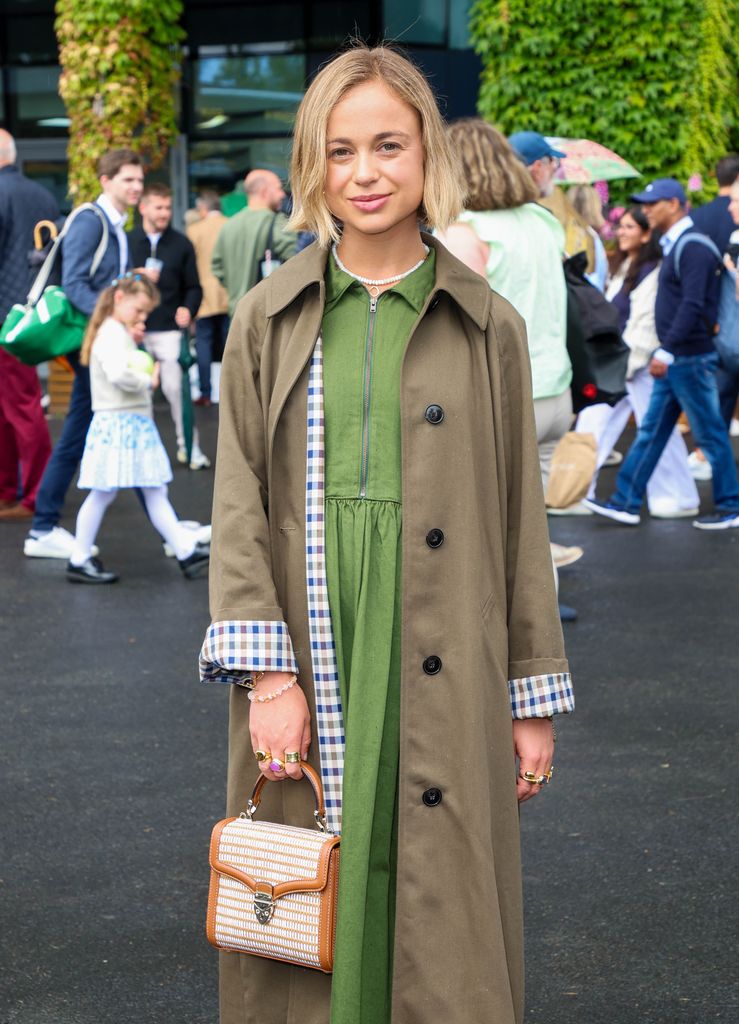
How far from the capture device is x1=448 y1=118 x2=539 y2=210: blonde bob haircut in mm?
5828

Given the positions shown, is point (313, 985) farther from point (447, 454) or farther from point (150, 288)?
point (150, 288)

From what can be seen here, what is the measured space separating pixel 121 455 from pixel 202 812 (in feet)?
10.9

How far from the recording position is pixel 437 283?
2578mm

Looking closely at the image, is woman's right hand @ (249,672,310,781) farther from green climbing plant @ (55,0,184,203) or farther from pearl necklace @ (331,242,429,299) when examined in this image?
green climbing plant @ (55,0,184,203)

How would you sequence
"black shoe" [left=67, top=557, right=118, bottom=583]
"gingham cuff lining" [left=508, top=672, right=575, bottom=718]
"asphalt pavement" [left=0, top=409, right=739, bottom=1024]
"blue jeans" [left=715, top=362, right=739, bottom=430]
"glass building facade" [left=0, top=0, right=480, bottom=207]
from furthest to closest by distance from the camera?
"glass building facade" [left=0, top=0, right=480, bottom=207]
"blue jeans" [left=715, top=362, right=739, bottom=430]
"black shoe" [left=67, top=557, right=118, bottom=583]
"asphalt pavement" [left=0, top=409, right=739, bottom=1024]
"gingham cuff lining" [left=508, top=672, right=575, bottom=718]

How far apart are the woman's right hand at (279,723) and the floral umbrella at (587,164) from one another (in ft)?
27.9

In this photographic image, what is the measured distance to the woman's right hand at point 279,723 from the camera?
2518 millimetres

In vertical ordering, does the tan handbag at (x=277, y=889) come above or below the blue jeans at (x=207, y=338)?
above

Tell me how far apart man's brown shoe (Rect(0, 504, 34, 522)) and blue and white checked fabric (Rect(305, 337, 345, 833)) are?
747 centimetres

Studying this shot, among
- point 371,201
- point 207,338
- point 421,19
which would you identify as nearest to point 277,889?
point 371,201

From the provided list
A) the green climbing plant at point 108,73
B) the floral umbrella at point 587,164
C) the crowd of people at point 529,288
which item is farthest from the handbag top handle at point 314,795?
the green climbing plant at point 108,73

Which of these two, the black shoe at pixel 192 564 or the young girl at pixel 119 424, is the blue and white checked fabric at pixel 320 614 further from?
the black shoe at pixel 192 564

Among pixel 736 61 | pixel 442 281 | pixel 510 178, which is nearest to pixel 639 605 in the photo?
pixel 510 178

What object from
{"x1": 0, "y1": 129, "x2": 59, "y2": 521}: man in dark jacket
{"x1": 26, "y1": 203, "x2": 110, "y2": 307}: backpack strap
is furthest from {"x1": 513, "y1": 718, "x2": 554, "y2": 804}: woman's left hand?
{"x1": 0, "y1": 129, "x2": 59, "y2": 521}: man in dark jacket
